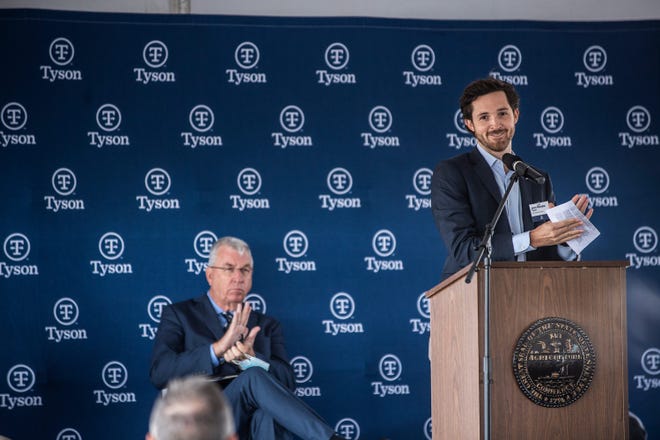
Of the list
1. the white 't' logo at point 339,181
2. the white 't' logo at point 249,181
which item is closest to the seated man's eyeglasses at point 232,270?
the white 't' logo at point 249,181

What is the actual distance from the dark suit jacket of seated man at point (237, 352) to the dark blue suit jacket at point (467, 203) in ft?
4.02

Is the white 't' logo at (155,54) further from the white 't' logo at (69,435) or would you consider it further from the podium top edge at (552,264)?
the podium top edge at (552,264)

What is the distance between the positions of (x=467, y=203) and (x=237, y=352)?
177 cm

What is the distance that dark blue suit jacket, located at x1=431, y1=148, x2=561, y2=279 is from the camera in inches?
144

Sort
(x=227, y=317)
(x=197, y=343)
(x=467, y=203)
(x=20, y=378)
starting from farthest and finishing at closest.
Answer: (x=20, y=378) → (x=227, y=317) → (x=197, y=343) → (x=467, y=203)

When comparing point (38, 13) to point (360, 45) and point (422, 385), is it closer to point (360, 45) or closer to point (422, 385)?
point (360, 45)

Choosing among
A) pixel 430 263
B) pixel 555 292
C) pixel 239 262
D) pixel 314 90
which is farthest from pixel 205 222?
pixel 555 292

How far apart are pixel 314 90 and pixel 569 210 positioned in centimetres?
300

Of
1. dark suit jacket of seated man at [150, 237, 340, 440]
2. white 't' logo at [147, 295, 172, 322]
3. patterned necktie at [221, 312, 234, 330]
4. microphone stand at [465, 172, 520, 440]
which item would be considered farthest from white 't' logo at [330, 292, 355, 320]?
microphone stand at [465, 172, 520, 440]

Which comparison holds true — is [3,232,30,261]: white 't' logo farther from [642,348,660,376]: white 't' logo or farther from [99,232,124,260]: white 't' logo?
[642,348,660,376]: white 't' logo

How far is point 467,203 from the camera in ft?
12.4

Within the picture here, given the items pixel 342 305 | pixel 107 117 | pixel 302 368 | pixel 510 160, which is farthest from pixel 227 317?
pixel 510 160

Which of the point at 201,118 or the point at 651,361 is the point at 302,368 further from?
the point at 651,361

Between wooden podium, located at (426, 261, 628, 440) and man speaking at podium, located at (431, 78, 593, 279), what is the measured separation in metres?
0.40
